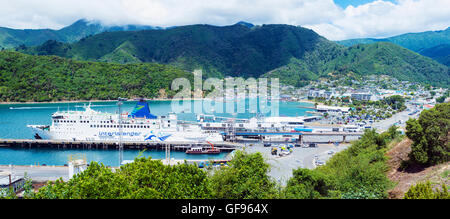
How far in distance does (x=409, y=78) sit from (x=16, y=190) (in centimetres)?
9982

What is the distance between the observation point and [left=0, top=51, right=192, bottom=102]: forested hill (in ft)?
192

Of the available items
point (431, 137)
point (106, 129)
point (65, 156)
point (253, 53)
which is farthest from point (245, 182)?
point (253, 53)

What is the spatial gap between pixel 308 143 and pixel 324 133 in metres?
3.31

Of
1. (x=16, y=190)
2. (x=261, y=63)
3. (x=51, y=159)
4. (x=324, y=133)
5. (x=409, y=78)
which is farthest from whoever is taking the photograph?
(x=261, y=63)

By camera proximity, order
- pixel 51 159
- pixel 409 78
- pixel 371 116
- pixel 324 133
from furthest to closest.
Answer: pixel 409 78 → pixel 371 116 → pixel 324 133 → pixel 51 159

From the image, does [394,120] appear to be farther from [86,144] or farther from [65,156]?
[65,156]

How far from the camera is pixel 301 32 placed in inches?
5556

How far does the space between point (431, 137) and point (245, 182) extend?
27.0 feet

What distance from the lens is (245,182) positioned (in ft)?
25.1

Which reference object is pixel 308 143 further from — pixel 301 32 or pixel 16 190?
pixel 301 32

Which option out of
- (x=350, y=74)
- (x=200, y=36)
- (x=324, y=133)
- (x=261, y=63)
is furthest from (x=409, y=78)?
(x=200, y=36)
